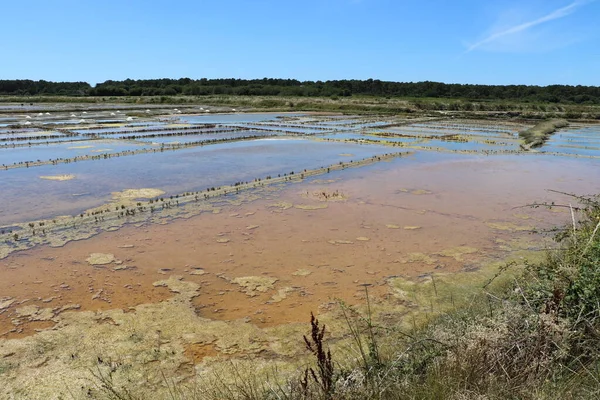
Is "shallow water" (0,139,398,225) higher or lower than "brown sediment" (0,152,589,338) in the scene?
higher

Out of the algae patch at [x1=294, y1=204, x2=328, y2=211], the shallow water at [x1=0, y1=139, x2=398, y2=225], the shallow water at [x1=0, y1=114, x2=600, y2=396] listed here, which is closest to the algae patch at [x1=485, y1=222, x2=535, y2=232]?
the shallow water at [x1=0, y1=114, x2=600, y2=396]

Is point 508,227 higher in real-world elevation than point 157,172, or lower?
lower

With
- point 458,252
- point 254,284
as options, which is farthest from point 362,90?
point 254,284

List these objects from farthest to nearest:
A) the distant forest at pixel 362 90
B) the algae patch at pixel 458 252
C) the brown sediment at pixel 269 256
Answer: the distant forest at pixel 362 90, the algae patch at pixel 458 252, the brown sediment at pixel 269 256

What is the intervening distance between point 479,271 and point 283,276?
7.46ft

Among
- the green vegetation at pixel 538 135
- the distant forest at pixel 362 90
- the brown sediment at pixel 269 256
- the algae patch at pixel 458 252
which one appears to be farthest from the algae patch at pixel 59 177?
the distant forest at pixel 362 90

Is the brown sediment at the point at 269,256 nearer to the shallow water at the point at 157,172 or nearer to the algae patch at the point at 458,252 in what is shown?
the algae patch at the point at 458,252

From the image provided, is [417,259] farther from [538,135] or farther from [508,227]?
[538,135]

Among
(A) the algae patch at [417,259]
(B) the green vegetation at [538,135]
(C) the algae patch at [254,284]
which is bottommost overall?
(C) the algae patch at [254,284]

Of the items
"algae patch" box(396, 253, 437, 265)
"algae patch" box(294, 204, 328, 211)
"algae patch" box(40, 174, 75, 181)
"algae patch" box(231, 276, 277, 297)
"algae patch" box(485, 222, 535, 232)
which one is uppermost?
"algae patch" box(40, 174, 75, 181)

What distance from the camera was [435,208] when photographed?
7703 millimetres

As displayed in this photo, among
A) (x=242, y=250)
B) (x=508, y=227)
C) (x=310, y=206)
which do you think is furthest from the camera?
(x=310, y=206)

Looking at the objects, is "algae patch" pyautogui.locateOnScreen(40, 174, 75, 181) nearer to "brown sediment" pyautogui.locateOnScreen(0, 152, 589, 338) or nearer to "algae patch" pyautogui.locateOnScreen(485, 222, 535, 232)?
"brown sediment" pyautogui.locateOnScreen(0, 152, 589, 338)

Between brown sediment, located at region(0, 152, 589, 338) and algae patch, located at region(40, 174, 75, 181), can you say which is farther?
algae patch, located at region(40, 174, 75, 181)
